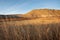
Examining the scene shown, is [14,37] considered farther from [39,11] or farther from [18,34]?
[39,11]

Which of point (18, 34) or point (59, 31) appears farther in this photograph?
point (59, 31)

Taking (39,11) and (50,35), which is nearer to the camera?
(50,35)

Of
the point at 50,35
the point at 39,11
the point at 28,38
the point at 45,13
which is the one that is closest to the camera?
the point at 28,38

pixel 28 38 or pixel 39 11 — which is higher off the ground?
pixel 28 38

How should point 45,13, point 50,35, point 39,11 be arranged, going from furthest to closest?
point 39,11
point 45,13
point 50,35

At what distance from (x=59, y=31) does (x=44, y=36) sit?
0.49 m

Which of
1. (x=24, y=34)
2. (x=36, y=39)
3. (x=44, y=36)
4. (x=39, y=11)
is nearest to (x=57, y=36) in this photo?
(x=44, y=36)

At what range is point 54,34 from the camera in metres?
3.66

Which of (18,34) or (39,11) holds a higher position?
(18,34)

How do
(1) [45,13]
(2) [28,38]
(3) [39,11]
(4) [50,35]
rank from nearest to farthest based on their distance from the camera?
(2) [28,38] < (4) [50,35] < (1) [45,13] < (3) [39,11]

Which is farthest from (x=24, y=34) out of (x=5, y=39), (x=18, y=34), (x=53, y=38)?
(x=53, y=38)

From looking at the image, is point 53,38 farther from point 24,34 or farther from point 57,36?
point 24,34

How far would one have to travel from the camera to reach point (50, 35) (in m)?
3.53

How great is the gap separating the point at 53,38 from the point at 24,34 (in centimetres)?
73
